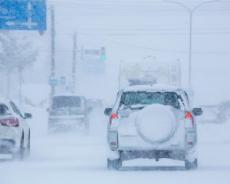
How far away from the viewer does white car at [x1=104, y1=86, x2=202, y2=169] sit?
1728 centimetres

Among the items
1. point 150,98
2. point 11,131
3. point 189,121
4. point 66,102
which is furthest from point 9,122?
point 66,102

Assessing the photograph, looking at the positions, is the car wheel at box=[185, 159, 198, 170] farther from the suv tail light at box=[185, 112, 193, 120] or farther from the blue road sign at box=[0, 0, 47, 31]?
the blue road sign at box=[0, 0, 47, 31]

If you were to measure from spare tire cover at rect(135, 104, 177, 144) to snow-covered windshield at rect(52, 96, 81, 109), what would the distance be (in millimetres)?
17988

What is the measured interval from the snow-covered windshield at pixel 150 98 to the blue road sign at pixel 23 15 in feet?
52.2

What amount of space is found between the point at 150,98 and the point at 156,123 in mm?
1646

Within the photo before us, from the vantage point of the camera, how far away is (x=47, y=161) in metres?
21.2

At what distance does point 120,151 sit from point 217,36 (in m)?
126

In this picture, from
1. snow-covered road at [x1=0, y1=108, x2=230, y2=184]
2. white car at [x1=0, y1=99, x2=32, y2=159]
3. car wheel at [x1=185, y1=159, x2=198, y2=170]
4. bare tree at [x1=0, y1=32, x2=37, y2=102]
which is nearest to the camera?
snow-covered road at [x1=0, y1=108, x2=230, y2=184]

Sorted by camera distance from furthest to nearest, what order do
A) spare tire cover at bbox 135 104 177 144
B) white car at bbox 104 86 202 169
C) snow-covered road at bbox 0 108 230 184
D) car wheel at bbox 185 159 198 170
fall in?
car wheel at bbox 185 159 198 170 → white car at bbox 104 86 202 169 → spare tire cover at bbox 135 104 177 144 → snow-covered road at bbox 0 108 230 184

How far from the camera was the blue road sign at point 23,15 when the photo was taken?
112ft

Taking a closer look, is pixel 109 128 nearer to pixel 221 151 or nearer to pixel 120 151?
pixel 120 151

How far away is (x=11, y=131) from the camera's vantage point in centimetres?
2130

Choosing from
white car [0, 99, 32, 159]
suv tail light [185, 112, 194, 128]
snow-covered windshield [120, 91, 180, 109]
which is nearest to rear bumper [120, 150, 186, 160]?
suv tail light [185, 112, 194, 128]

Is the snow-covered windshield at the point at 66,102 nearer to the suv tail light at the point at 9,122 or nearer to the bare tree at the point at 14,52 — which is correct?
the suv tail light at the point at 9,122
